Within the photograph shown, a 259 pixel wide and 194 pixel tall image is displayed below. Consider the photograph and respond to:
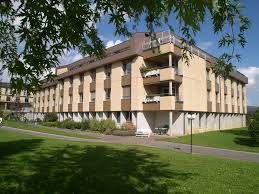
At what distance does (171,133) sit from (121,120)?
23.0 feet

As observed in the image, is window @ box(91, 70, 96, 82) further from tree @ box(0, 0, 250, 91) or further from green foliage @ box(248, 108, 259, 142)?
tree @ box(0, 0, 250, 91)

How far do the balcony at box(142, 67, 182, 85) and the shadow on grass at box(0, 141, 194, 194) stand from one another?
→ 1740cm

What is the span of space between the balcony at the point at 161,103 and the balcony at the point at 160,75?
5.75 ft

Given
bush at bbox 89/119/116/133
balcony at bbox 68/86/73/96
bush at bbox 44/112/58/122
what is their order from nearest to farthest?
bush at bbox 89/119/116/133, balcony at bbox 68/86/73/96, bush at bbox 44/112/58/122

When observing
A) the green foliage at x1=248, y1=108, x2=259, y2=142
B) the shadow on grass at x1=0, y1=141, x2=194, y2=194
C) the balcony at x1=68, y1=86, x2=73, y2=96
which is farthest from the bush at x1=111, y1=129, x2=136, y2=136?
the balcony at x1=68, y1=86, x2=73, y2=96

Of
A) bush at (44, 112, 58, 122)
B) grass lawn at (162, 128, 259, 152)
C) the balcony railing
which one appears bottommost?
grass lawn at (162, 128, 259, 152)

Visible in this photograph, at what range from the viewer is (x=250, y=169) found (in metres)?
11.2

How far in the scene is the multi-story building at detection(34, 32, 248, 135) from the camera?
96.8 feet

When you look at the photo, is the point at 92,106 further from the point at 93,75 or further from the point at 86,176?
the point at 86,176

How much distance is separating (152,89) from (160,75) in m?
3.74

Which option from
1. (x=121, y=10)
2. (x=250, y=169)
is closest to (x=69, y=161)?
(x=250, y=169)

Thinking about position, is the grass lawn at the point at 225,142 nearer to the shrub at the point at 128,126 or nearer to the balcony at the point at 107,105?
the shrub at the point at 128,126

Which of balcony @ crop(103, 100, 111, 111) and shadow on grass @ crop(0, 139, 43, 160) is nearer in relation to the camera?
shadow on grass @ crop(0, 139, 43, 160)

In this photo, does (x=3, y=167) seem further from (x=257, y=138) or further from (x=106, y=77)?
(x=106, y=77)
